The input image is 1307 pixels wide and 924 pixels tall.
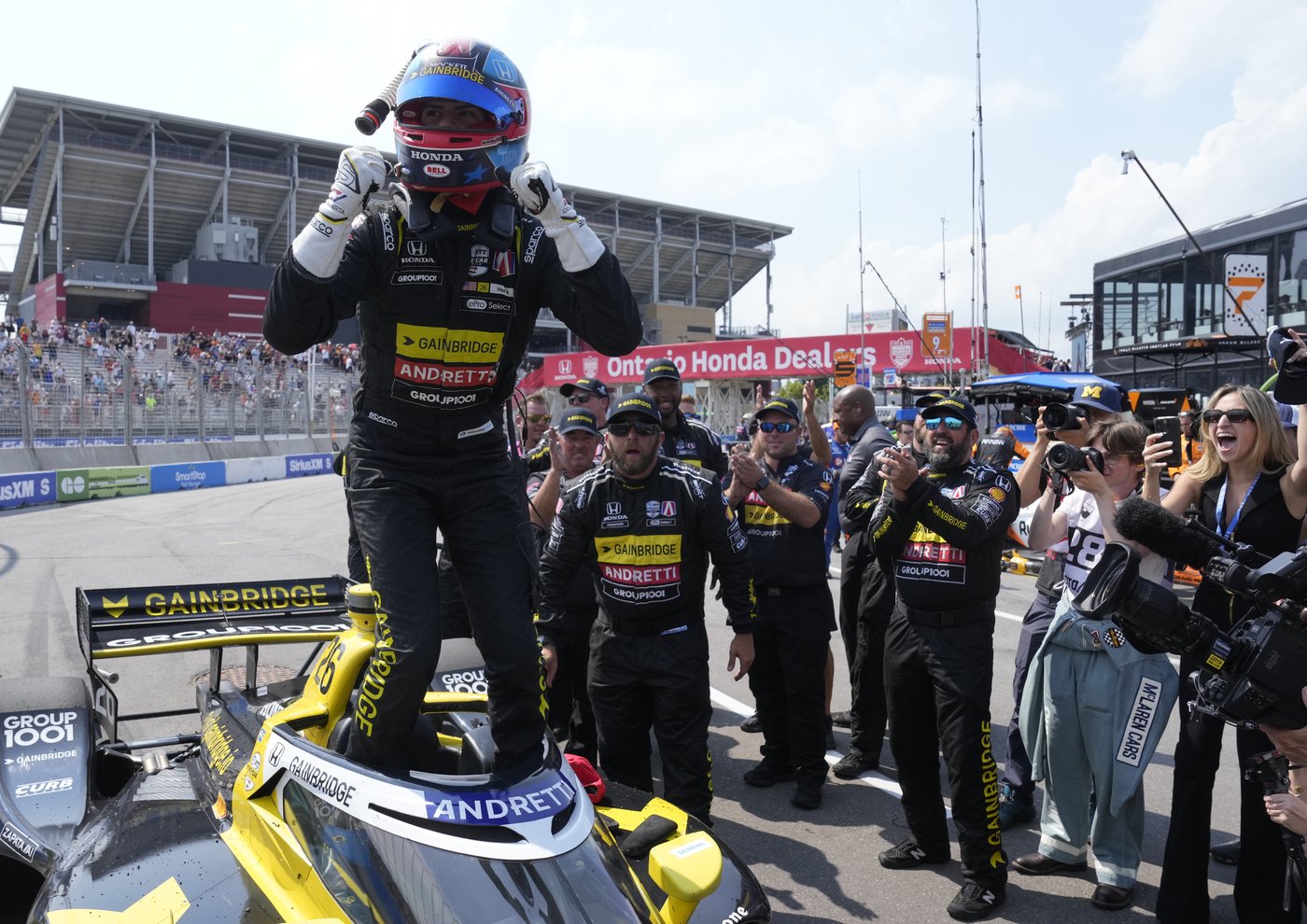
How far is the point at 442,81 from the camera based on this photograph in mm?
2707

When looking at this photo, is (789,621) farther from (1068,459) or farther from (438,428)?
(438,428)

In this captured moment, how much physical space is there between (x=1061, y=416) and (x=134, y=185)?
5060 centimetres

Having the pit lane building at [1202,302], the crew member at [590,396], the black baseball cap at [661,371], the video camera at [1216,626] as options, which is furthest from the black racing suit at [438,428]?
the pit lane building at [1202,302]

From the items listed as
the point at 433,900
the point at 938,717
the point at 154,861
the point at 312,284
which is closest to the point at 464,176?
the point at 312,284

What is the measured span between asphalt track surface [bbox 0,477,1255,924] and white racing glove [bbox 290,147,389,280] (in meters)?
2.86

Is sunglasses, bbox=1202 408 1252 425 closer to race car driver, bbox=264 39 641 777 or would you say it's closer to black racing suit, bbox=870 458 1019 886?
black racing suit, bbox=870 458 1019 886

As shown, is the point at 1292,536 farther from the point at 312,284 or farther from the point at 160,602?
the point at 160,602

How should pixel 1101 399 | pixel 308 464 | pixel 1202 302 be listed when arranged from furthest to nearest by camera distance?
pixel 308 464 < pixel 1202 302 < pixel 1101 399

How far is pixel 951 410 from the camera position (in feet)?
13.5

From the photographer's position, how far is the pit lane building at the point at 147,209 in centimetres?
4381

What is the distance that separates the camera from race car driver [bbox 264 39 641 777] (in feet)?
8.72

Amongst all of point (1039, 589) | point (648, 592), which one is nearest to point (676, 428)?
point (648, 592)

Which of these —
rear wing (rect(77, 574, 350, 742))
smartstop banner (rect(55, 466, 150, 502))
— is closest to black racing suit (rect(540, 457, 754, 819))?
rear wing (rect(77, 574, 350, 742))

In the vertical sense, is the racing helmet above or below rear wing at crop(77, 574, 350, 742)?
above
